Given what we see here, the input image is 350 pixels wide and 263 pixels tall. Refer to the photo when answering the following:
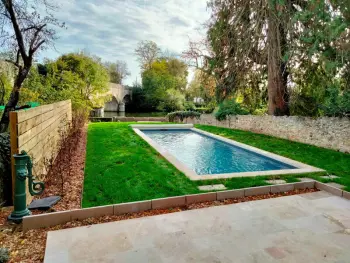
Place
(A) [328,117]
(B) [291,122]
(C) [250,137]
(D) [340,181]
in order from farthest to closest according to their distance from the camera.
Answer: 1. (C) [250,137]
2. (B) [291,122]
3. (A) [328,117]
4. (D) [340,181]

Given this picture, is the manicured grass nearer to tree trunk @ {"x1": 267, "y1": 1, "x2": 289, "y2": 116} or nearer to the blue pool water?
the blue pool water

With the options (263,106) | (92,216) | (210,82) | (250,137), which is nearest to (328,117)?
(250,137)

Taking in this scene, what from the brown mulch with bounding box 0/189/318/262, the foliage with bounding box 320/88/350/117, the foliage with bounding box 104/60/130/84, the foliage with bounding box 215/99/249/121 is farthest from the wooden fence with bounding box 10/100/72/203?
the foliage with bounding box 104/60/130/84

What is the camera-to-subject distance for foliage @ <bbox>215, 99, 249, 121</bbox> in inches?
476

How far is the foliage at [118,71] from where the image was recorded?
35781mm

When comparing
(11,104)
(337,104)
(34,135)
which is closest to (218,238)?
(34,135)

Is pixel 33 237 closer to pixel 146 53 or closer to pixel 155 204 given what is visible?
pixel 155 204

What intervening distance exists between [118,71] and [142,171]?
34.8m

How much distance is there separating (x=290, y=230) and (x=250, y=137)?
7.33 meters

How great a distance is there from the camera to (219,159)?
23.3 ft

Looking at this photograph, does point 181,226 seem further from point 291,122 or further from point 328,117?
point 291,122

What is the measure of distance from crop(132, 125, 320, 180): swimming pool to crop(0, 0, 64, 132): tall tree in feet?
12.6

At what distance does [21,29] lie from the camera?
19.2 ft

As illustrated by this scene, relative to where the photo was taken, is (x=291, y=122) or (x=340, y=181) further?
(x=291, y=122)
